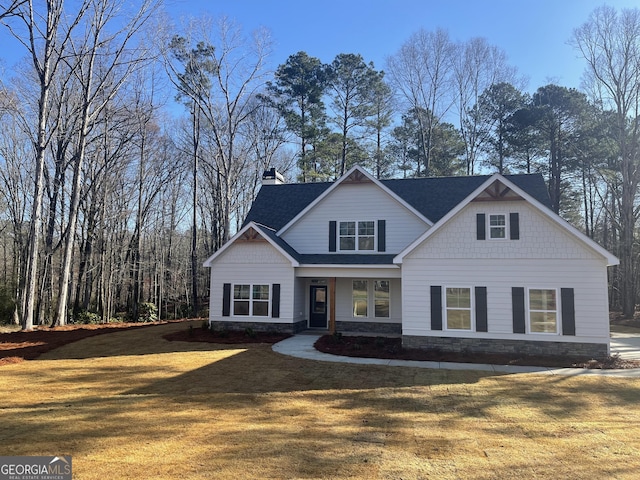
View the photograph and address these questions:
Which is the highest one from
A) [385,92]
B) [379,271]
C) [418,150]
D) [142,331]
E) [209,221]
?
[385,92]

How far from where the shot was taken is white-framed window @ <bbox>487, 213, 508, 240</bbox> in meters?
12.2

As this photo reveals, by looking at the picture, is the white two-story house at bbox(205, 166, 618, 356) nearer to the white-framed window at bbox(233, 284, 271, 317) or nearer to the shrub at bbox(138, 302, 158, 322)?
the white-framed window at bbox(233, 284, 271, 317)

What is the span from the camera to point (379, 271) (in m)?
15.1

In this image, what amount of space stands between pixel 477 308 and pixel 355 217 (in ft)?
21.8

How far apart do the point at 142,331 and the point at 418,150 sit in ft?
76.4

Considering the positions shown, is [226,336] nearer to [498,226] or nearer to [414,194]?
[414,194]

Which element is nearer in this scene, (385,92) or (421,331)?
(421,331)

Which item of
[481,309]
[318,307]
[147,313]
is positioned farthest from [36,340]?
[481,309]

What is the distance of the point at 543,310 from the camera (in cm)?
1170

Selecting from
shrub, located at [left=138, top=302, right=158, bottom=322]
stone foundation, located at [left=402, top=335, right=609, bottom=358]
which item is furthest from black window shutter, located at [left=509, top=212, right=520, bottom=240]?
shrub, located at [left=138, top=302, right=158, bottom=322]

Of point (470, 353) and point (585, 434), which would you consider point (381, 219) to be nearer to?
point (470, 353)

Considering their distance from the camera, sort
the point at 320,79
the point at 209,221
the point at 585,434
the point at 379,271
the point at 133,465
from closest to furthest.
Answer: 1. the point at 133,465
2. the point at 585,434
3. the point at 379,271
4. the point at 320,79
5. the point at 209,221

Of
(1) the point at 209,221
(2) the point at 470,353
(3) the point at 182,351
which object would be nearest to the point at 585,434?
(2) the point at 470,353

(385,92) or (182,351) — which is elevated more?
(385,92)
